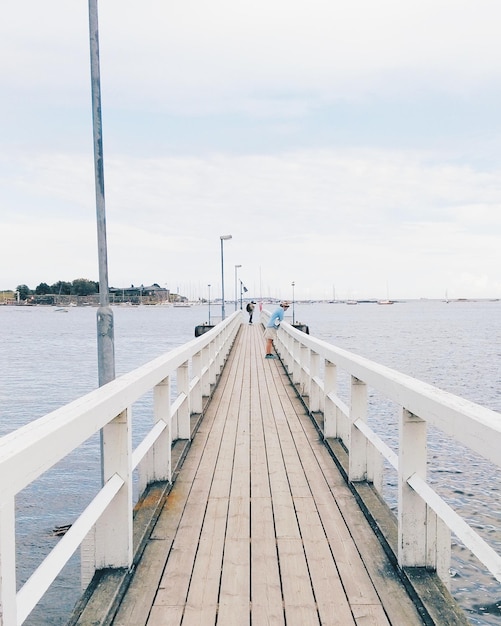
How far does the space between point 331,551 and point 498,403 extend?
18.6 m

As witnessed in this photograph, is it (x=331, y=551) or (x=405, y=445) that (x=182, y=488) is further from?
(x=405, y=445)

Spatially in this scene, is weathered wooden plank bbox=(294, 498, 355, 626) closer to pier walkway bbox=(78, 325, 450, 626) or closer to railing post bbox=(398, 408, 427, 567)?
pier walkway bbox=(78, 325, 450, 626)

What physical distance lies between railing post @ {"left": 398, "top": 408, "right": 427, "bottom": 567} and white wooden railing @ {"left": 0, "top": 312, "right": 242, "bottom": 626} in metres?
1.49

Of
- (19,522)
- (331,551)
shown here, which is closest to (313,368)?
(331,551)

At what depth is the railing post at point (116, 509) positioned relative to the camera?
3.23 metres

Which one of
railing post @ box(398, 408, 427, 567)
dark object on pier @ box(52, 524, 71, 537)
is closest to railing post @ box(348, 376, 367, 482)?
railing post @ box(398, 408, 427, 567)

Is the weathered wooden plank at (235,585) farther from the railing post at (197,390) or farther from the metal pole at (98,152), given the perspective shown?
the railing post at (197,390)

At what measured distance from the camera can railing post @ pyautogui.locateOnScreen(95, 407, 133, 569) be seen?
3.23 meters

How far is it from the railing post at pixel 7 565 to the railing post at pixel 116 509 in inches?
53.3

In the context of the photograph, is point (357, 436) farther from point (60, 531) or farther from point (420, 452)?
point (60, 531)

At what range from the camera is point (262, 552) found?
3.67 m

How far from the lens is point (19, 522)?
29.4ft

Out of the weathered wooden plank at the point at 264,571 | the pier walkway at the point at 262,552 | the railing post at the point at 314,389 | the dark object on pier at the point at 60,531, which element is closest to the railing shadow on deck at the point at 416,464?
the pier walkway at the point at 262,552

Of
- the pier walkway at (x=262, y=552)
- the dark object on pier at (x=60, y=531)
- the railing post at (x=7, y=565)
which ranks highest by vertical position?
the railing post at (x=7, y=565)
